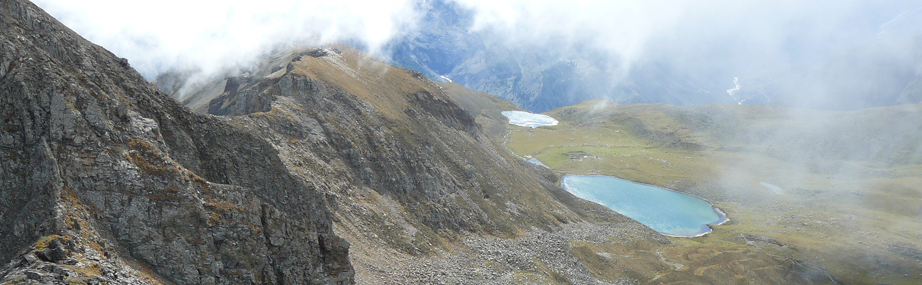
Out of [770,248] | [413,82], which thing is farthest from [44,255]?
[770,248]

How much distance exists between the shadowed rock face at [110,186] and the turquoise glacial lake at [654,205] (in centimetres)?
13712

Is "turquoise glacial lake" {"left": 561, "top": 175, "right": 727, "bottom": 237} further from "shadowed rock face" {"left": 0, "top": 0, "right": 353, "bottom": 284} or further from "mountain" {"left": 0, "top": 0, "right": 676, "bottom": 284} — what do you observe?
"shadowed rock face" {"left": 0, "top": 0, "right": 353, "bottom": 284}

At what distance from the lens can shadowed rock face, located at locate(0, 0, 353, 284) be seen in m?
20.0

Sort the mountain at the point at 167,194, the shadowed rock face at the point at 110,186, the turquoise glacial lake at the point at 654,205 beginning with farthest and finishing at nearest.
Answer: the turquoise glacial lake at the point at 654,205 < the mountain at the point at 167,194 < the shadowed rock face at the point at 110,186

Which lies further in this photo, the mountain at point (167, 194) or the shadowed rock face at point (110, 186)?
the mountain at point (167, 194)

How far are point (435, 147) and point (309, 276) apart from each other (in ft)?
196

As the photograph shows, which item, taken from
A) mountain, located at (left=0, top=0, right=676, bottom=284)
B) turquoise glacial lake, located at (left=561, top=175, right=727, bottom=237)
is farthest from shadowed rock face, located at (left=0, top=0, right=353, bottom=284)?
turquoise glacial lake, located at (left=561, top=175, right=727, bottom=237)

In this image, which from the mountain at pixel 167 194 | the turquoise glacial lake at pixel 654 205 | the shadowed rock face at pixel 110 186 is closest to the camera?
the shadowed rock face at pixel 110 186

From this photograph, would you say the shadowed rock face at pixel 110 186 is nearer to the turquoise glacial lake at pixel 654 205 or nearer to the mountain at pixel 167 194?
the mountain at pixel 167 194

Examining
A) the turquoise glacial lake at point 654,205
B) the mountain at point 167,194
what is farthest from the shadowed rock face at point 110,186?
the turquoise glacial lake at point 654,205

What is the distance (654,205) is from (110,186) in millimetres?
174016

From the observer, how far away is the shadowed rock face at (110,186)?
1995cm

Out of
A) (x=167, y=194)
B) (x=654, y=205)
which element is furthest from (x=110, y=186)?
(x=654, y=205)

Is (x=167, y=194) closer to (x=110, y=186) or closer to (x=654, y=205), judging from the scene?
(x=110, y=186)
